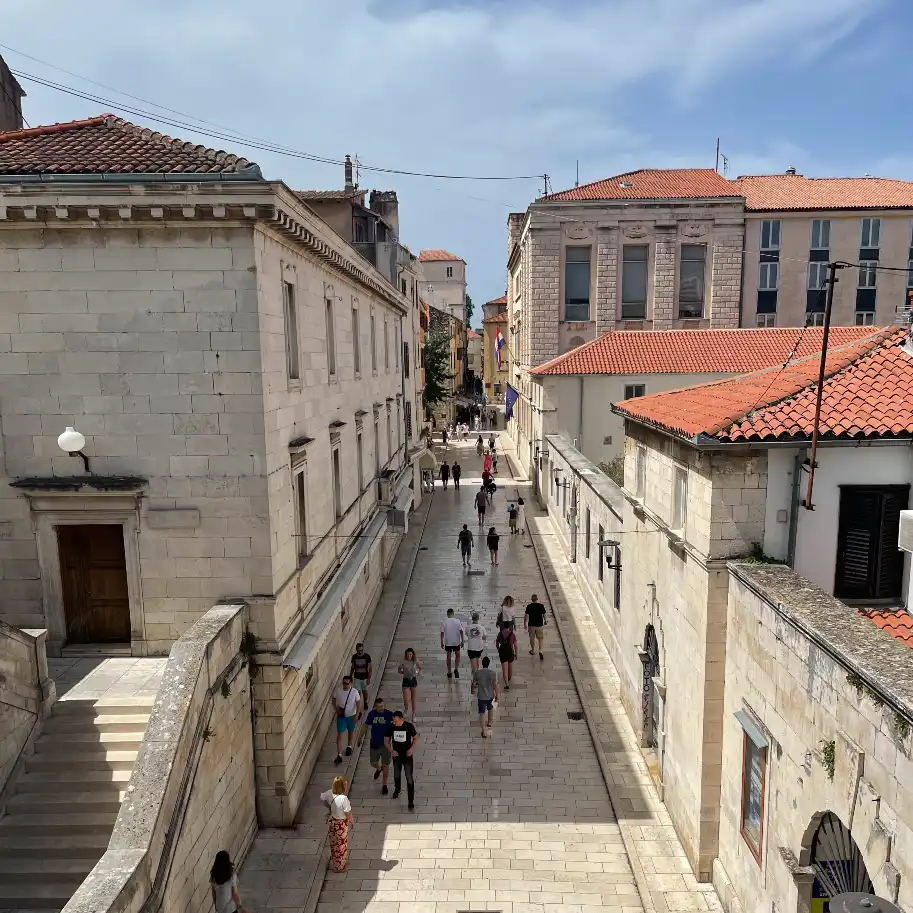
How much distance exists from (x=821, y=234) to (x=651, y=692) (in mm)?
29095

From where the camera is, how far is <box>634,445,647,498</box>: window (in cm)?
1217

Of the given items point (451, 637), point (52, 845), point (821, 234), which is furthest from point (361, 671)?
point (821, 234)

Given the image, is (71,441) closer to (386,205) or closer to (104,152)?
(104,152)

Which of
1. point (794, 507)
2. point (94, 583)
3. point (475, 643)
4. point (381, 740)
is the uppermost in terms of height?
point (794, 507)

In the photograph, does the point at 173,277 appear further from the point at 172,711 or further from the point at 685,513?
the point at 685,513

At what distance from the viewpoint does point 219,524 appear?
388 inches

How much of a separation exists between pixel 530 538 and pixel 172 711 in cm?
1995

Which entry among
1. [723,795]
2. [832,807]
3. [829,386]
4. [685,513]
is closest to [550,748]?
[723,795]

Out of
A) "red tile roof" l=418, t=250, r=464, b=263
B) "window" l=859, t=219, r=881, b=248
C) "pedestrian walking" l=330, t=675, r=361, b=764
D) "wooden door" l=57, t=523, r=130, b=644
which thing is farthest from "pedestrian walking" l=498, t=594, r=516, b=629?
"red tile roof" l=418, t=250, r=464, b=263

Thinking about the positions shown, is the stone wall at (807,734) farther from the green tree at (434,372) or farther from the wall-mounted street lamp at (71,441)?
the green tree at (434,372)

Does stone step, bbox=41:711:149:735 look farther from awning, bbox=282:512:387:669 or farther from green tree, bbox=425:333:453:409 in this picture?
green tree, bbox=425:333:453:409

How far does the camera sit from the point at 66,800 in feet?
27.3

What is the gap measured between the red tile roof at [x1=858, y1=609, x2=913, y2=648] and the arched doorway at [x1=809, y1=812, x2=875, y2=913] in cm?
262

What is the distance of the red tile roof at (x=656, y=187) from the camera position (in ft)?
104
